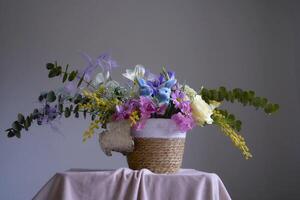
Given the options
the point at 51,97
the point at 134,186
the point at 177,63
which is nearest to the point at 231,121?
the point at 134,186

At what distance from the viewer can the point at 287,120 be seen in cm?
229

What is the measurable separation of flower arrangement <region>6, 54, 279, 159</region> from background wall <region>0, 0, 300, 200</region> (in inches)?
46.4

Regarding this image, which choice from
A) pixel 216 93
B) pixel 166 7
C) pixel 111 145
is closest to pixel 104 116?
pixel 111 145

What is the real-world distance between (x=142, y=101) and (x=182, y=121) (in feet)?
0.40

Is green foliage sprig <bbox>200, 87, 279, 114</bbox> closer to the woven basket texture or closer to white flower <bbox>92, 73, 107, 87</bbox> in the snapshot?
the woven basket texture

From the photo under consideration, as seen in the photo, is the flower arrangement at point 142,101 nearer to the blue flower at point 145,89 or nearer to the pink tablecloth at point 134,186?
the blue flower at point 145,89

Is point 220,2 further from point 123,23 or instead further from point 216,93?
point 216,93

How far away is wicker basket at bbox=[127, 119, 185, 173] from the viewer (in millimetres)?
1082

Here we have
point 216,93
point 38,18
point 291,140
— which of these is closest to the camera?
point 216,93

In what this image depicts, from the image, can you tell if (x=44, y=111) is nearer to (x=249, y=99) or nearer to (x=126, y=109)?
(x=126, y=109)

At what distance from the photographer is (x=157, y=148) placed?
109cm

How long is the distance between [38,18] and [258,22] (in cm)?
134

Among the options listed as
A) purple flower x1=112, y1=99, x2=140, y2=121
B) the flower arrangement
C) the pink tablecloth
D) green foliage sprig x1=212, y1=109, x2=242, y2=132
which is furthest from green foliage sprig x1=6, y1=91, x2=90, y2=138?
green foliage sprig x1=212, y1=109, x2=242, y2=132

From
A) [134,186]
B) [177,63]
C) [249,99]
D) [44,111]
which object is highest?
[177,63]
